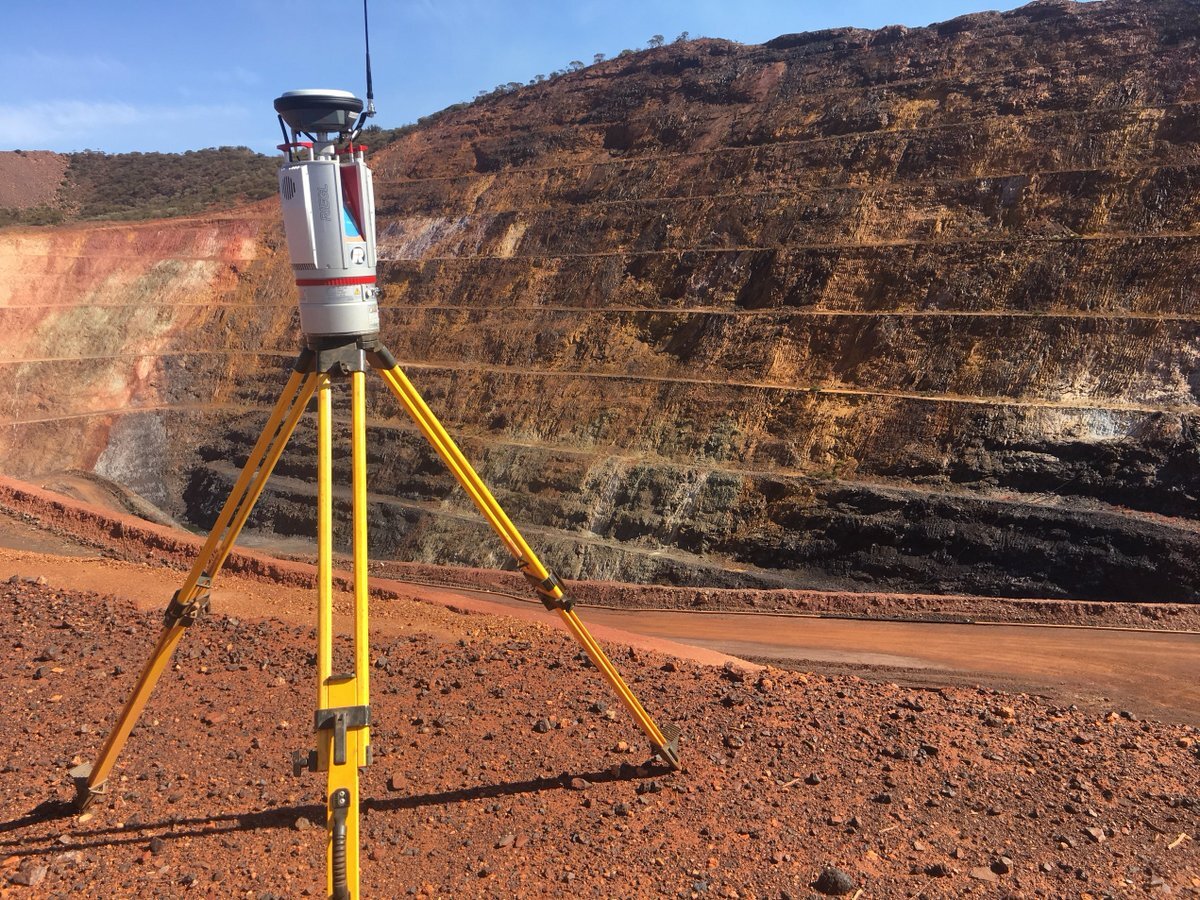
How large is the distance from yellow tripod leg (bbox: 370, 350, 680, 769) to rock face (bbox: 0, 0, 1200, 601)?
1596 cm

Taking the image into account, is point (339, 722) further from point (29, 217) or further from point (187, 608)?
point (29, 217)

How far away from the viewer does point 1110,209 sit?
24.7 metres

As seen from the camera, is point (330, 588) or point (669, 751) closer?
point (330, 588)

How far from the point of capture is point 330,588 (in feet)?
11.8

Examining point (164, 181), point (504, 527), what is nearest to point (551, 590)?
point (504, 527)

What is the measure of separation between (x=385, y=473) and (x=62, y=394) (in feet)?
51.9

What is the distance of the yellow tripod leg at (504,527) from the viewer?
171 inches

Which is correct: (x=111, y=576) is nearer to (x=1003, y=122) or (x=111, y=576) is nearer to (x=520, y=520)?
(x=520, y=520)

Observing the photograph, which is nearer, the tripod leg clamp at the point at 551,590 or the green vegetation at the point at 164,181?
the tripod leg clamp at the point at 551,590

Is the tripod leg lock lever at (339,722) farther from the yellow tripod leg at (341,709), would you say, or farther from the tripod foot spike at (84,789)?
the tripod foot spike at (84,789)

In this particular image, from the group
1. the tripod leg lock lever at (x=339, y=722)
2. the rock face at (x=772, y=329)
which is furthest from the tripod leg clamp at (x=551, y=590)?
the rock face at (x=772, y=329)

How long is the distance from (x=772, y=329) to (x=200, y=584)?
76.2 feet

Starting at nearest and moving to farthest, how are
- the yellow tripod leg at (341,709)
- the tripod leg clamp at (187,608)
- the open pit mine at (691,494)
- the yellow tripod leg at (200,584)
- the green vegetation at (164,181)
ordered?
the yellow tripod leg at (341,709), the yellow tripod leg at (200,584), the tripod leg clamp at (187,608), the open pit mine at (691,494), the green vegetation at (164,181)

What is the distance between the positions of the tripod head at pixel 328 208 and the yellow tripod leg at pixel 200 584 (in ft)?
1.85
